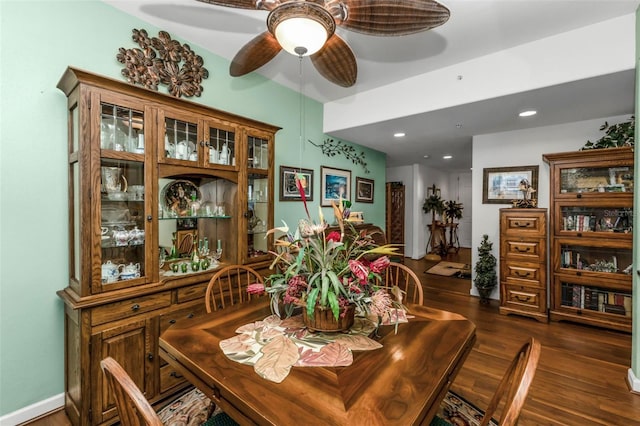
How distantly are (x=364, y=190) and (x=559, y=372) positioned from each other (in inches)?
133

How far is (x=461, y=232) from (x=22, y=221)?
30.6 feet

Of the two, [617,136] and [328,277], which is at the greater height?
[617,136]

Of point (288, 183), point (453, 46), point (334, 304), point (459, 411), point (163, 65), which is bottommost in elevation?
point (459, 411)

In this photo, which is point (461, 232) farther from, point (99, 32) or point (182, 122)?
point (99, 32)

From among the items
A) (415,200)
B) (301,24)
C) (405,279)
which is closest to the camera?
(301,24)

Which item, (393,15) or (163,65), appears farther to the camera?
(163,65)

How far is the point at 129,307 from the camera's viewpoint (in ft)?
5.98

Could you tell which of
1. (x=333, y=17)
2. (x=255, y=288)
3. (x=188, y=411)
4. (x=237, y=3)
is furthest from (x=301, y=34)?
(x=188, y=411)

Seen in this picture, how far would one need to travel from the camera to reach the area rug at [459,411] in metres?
1.62

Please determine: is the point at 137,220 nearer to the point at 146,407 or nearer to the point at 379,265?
the point at 146,407

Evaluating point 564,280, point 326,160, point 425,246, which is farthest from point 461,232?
point 326,160

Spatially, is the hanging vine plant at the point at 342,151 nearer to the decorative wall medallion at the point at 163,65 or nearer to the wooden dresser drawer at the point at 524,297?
the decorative wall medallion at the point at 163,65

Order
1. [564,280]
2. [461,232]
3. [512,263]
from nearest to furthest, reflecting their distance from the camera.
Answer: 1. [564,280]
2. [512,263]
3. [461,232]

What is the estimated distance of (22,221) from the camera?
1771 mm
